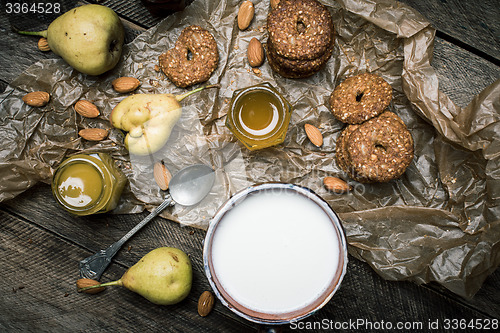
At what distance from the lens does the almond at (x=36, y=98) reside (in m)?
1.42

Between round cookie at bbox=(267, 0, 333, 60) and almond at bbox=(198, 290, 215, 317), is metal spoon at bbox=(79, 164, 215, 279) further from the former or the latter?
round cookie at bbox=(267, 0, 333, 60)

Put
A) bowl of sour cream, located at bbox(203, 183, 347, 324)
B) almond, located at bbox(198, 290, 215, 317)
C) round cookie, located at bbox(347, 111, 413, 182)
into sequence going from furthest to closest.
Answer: almond, located at bbox(198, 290, 215, 317) → round cookie, located at bbox(347, 111, 413, 182) → bowl of sour cream, located at bbox(203, 183, 347, 324)

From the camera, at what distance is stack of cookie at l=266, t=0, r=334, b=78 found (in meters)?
1.31

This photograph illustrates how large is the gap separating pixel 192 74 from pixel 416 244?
100cm

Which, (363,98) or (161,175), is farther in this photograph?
(161,175)

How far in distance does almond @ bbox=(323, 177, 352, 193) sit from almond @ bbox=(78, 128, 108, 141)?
0.84 meters

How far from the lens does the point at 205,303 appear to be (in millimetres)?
1411

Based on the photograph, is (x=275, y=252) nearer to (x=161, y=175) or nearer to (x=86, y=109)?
(x=161, y=175)

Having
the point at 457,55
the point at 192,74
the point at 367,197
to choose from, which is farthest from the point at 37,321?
the point at 457,55

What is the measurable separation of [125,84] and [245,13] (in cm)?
51

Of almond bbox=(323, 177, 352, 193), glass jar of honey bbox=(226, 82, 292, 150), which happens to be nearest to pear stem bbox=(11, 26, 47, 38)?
glass jar of honey bbox=(226, 82, 292, 150)

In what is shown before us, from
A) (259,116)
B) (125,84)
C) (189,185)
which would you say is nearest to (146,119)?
(125,84)

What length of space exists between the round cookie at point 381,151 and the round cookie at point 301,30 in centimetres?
32

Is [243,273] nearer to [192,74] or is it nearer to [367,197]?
[367,197]
